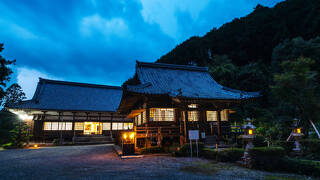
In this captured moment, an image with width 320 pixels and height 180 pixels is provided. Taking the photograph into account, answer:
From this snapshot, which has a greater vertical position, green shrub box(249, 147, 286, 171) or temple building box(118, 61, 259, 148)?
temple building box(118, 61, 259, 148)

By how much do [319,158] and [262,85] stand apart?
2383 centimetres

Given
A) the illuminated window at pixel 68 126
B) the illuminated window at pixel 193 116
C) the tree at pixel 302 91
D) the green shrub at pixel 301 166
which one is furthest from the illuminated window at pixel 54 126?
the tree at pixel 302 91

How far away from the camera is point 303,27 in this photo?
34312mm

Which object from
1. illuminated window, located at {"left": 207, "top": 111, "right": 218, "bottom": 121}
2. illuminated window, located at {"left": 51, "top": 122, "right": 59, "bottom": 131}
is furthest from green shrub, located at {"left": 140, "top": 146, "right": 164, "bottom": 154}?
illuminated window, located at {"left": 51, "top": 122, "right": 59, "bottom": 131}

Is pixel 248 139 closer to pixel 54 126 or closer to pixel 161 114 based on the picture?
pixel 161 114

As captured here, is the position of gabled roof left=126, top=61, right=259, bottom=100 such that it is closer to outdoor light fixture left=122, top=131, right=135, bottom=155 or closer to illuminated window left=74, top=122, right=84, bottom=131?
outdoor light fixture left=122, top=131, right=135, bottom=155

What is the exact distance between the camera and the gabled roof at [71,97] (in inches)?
1026

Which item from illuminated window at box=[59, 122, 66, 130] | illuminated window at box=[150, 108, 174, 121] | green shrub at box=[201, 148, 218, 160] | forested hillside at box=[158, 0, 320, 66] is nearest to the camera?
green shrub at box=[201, 148, 218, 160]

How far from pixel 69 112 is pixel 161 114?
17726mm

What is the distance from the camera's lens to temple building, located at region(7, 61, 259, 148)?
46.6 feet

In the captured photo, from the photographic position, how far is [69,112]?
89.2 ft

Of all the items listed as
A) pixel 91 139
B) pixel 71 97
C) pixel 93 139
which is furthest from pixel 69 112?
pixel 93 139

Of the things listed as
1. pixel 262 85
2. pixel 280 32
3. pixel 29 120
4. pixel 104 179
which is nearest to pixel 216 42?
pixel 280 32

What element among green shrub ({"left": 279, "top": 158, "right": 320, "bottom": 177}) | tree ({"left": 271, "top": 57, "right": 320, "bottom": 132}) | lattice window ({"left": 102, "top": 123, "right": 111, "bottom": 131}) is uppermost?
tree ({"left": 271, "top": 57, "right": 320, "bottom": 132})
